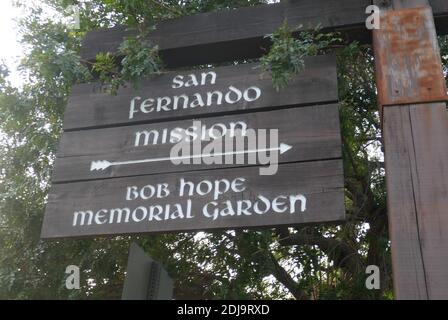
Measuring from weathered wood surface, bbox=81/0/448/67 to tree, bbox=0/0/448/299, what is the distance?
1.70ft

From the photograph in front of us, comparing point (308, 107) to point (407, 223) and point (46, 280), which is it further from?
point (46, 280)

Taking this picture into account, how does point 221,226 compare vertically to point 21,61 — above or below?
below

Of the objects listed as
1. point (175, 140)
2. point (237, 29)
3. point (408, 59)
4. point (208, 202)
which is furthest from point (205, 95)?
point (408, 59)

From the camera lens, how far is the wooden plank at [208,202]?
239cm

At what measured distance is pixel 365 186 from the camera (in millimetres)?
5020

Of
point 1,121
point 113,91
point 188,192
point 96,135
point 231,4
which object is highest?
point 231,4

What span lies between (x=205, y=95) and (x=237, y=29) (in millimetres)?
529

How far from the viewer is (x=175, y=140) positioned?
2781 mm

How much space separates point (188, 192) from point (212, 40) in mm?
1080

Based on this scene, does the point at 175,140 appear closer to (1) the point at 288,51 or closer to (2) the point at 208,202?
(2) the point at 208,202

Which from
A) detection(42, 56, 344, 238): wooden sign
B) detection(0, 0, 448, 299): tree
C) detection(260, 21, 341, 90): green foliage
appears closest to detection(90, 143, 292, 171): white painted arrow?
detection(42, 56, 344, 238): wooden sign

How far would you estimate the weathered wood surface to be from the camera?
3.01 meters

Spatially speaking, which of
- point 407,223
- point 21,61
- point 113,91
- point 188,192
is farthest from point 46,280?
point 407,223

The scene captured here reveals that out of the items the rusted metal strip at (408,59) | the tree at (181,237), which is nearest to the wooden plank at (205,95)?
the rusted metal strip at (408,59)
